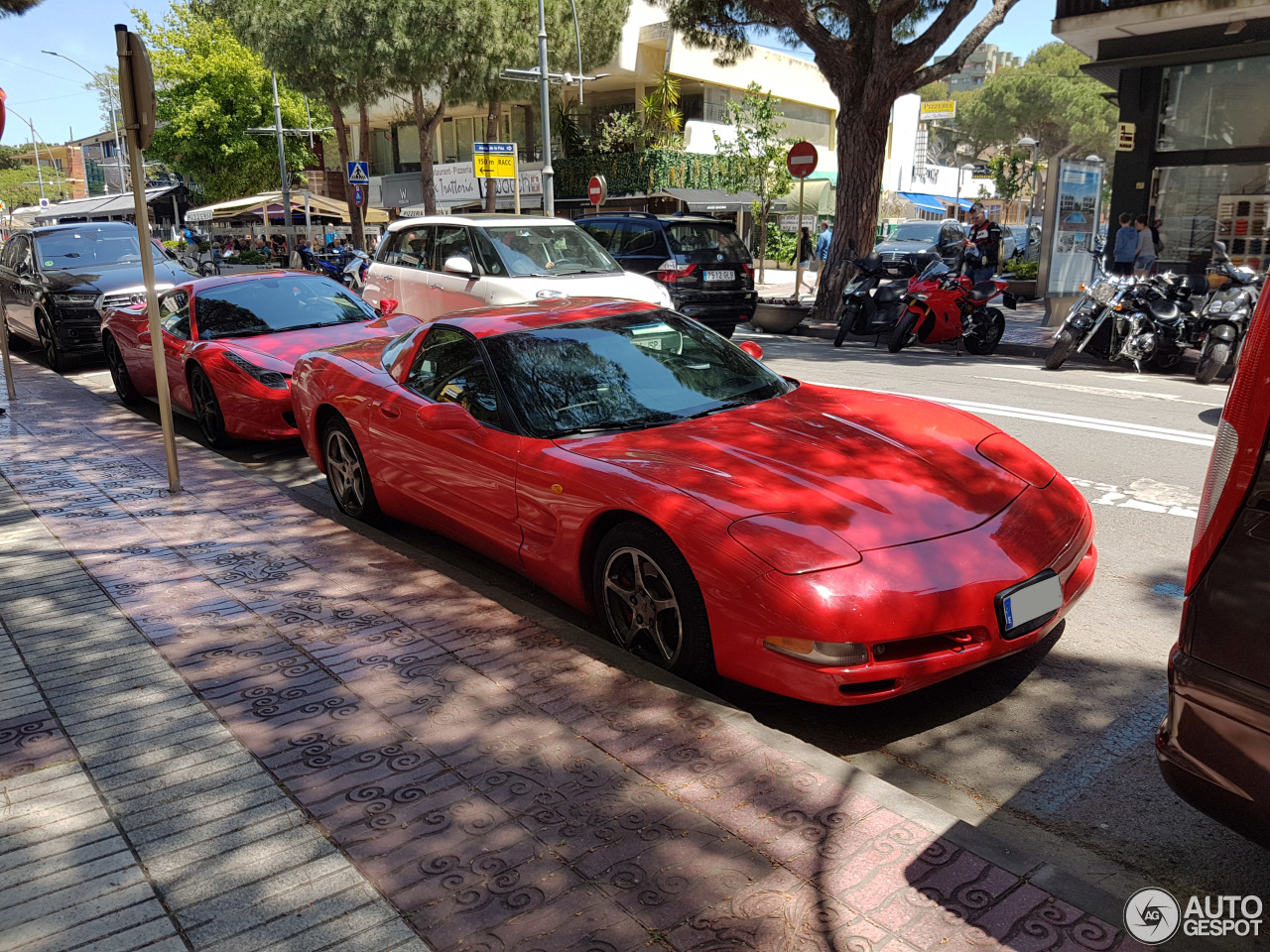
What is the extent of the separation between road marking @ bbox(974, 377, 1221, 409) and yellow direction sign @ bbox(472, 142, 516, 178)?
38.2 ft

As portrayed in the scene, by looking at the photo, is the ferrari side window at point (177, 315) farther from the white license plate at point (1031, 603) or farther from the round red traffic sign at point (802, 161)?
the round red traffic sign at point (802, 161)

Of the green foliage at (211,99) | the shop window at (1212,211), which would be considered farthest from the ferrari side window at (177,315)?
the green foliage at (211,99)

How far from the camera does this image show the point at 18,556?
5.46m

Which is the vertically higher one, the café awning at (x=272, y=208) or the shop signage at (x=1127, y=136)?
the shop signage at (x=1127, y=136)

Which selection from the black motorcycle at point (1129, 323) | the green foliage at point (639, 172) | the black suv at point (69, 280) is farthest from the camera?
the green foliage at point (639, 172)

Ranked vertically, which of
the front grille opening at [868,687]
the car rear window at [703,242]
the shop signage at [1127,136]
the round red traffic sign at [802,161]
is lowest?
the front grille opening at [868,687]

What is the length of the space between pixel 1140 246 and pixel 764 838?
1737 centimetres

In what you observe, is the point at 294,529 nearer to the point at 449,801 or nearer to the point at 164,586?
the point at 164,586

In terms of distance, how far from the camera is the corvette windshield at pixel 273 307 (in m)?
8.98

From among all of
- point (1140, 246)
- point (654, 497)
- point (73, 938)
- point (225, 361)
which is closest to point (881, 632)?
point (654, 497)

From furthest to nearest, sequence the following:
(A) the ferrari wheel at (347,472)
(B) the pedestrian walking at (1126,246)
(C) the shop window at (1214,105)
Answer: (C) the shop window at (1214,105), (B) the pedestrian walking at (1126,246), (A) the ferrari wheel at (347,472)

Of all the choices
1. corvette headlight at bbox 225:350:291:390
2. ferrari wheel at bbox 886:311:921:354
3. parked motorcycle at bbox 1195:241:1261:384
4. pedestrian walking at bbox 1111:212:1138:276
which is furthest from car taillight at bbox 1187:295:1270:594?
pedestrian walking at bbox 1111:212:1138:276

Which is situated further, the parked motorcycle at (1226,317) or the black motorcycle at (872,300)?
the black motorcycle at (872,300)

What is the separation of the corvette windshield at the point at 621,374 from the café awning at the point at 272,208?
34.9m
